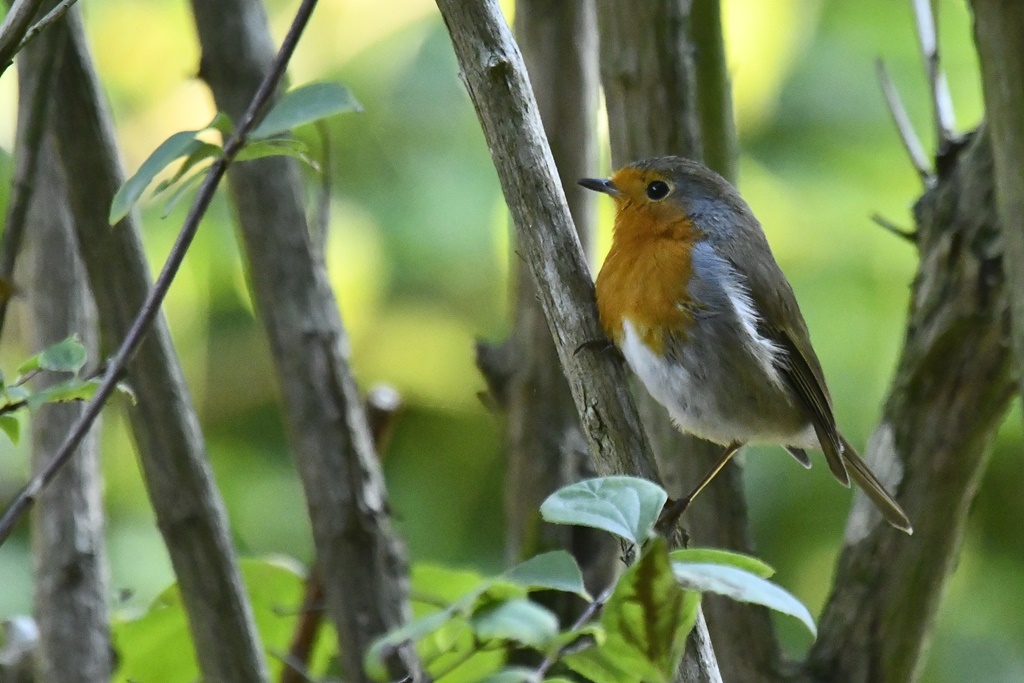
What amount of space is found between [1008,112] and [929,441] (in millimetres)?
754

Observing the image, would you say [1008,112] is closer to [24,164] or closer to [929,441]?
[929,441]

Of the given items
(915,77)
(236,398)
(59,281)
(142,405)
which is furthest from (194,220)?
(915,77)

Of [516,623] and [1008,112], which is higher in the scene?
[1008,112]

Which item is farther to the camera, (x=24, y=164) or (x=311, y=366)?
(x=311, y=366)

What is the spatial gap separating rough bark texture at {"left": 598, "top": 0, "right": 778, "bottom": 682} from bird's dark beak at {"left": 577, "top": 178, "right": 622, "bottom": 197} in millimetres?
70

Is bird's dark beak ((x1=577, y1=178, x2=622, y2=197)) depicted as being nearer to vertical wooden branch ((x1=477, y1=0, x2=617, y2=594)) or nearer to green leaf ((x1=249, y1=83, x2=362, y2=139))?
vertical wooden branch ((x1=477, y1=0, x2=617, y2=594))

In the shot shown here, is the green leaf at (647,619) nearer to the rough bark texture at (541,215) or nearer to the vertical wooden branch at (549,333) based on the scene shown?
the rough bark texture at (541,215)

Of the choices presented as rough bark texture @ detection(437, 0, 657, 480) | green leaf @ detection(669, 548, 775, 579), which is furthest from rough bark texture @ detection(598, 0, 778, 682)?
green leaf @ detection(669, 548, 775, 579)

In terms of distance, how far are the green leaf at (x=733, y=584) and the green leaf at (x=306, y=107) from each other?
64 centimetres

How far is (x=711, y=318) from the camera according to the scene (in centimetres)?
242

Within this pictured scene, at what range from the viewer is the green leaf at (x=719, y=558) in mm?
926

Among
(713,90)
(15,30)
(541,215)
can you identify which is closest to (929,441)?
(713,90)

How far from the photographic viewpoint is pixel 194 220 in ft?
4.11

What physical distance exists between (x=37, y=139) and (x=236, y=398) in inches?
88.9
